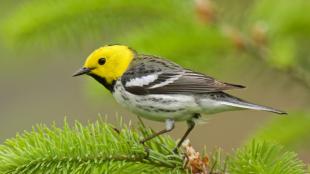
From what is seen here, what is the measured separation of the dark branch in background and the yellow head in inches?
17.5

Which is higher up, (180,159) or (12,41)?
(12,41)

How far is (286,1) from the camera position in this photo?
4.05 m

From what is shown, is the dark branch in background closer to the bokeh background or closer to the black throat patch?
the bokeh background

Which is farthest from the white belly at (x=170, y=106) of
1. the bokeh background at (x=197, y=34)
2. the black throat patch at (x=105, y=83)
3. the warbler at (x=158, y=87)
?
the bokeh background at (x=197, y=34)

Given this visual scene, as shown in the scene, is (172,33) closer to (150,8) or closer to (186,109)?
(150,8)

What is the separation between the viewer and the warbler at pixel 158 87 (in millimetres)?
3760

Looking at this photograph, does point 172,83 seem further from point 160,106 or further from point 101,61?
point 101,61

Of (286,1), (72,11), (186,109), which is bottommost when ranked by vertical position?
(186,109)

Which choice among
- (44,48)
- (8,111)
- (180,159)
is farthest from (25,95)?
(180,159)

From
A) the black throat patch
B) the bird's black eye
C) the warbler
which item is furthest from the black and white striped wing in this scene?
the bird's black eye

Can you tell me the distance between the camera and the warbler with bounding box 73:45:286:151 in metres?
3.76

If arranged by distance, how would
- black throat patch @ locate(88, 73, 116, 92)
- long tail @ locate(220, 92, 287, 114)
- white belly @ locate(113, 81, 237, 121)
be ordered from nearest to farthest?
long tail @ locate(220, 92, 287, 114), white belly @ locate(113, 81, 237, 121), black throat patch @ locate(88, 73, 116, 92)

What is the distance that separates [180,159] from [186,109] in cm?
79

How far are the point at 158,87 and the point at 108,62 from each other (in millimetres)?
363
